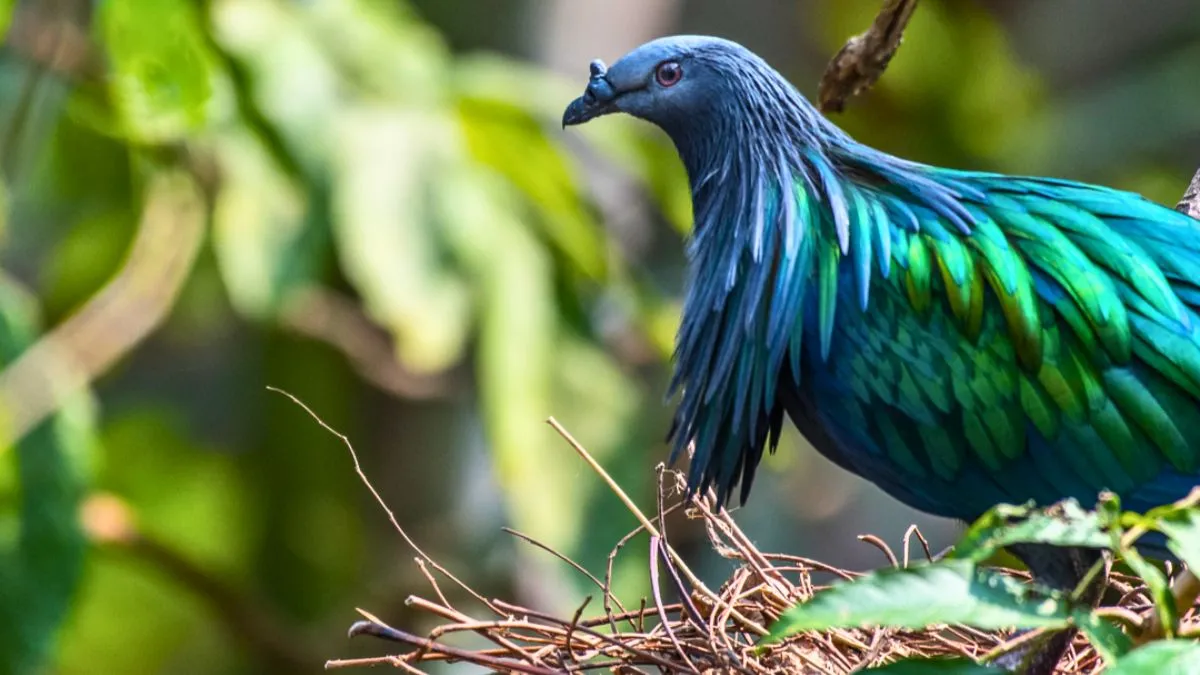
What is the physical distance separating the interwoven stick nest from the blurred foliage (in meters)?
1.37

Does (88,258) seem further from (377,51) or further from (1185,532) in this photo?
(1185,532)

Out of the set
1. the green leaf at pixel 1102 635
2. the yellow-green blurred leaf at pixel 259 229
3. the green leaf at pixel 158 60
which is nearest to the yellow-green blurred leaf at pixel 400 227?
the yellow-green blurred leaf at pixel 259 229

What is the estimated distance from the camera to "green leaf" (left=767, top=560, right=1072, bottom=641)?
1669mm

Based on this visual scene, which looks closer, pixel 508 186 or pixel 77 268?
pixel 508 186

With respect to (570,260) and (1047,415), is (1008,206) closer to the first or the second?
(1047,415)

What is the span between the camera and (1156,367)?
92.6 inches

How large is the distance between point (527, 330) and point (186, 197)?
4.39 ft

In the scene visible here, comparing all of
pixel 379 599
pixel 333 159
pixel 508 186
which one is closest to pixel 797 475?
A: pixel 379 599

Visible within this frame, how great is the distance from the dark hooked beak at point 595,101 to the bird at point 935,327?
201 millimetres

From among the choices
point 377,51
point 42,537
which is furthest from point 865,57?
point 42,537

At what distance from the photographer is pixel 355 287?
5.71 meters

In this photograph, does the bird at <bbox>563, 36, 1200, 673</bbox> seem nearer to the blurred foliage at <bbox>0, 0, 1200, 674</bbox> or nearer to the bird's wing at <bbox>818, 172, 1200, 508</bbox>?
the bird's wing at <bbox>818, 172, 1200, 508</bbox>

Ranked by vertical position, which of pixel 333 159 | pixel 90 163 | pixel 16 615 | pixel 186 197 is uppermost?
pixel 90 163

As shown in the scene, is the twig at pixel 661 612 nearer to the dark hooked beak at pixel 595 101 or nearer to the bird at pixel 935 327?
the bird at pixel 935 327
